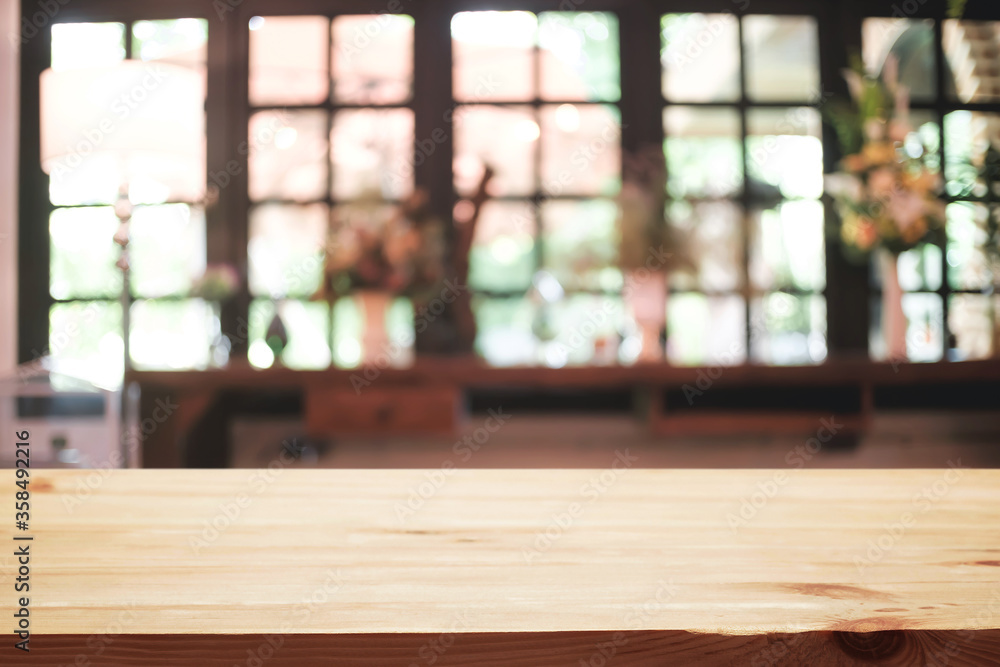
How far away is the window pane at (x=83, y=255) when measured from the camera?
273 centimetres

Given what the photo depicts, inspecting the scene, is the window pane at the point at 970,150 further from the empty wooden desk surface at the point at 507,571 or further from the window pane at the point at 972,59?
the empty wooden desk surface at the point at 507,571

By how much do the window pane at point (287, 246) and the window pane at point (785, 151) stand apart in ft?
6.01

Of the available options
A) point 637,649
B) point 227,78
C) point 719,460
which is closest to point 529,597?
point 637,649

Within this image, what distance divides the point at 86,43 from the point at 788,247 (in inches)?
123

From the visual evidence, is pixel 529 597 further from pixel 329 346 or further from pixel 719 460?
pixel 329 346

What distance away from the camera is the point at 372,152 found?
265 centimetres

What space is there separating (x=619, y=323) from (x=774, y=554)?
2.30m

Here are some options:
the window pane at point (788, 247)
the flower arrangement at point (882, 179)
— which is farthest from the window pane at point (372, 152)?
the flower arrangement at point (882, 179)

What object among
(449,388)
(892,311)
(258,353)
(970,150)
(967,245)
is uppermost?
(970,150)

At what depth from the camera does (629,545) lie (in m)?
0.38

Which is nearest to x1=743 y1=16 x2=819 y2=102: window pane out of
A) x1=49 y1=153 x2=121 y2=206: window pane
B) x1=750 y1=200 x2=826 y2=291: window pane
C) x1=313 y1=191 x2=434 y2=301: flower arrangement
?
x1=750 y1=200 x2=826 y2=291: window pane

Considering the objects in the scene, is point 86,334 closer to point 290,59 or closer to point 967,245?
point 290,59

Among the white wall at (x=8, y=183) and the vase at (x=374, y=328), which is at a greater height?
→ the white wall at (x=8, y=183)

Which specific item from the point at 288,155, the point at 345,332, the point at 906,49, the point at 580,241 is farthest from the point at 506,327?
the point at 906,49
